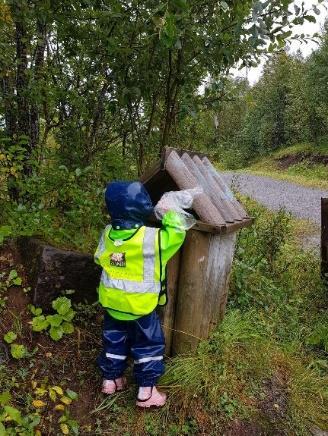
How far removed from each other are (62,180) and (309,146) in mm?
24417

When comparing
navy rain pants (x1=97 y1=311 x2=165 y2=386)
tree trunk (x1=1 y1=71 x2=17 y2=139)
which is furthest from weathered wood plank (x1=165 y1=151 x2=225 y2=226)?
tree trunk (x1=1 y1=71 x2=17 y2=139)

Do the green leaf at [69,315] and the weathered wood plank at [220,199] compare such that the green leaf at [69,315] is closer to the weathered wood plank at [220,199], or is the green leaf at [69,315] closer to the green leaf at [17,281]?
the green leaf at [17,281]

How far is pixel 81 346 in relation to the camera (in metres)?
3.26

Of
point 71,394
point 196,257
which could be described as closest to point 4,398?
point 71,394

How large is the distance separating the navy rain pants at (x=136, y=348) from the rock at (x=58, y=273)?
0.67m

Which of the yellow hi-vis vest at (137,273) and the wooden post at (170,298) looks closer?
the yellow hi-vis vest at (137,273)

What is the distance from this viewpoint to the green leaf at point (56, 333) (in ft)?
10.2

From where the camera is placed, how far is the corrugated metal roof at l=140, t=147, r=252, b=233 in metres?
2.83

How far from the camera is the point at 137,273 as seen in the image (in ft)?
8.71

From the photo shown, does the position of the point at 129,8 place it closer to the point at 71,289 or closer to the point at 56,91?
the point at 56,91

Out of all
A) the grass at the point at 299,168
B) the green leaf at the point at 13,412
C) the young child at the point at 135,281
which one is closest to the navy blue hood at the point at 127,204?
the young child at the point at 135,281

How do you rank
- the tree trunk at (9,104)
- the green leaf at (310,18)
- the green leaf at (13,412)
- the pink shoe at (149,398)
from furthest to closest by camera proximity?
1. the tree trunk at (9,104)
2. the green leaf at (310,18)
3. the pink shoe at (149,398)
4. the green leaf at (13,412)

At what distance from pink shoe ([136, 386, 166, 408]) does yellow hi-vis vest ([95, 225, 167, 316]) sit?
53 cm

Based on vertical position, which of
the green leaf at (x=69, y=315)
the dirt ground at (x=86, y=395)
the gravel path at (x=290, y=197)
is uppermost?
the gravel path at (x=290, y=197)
